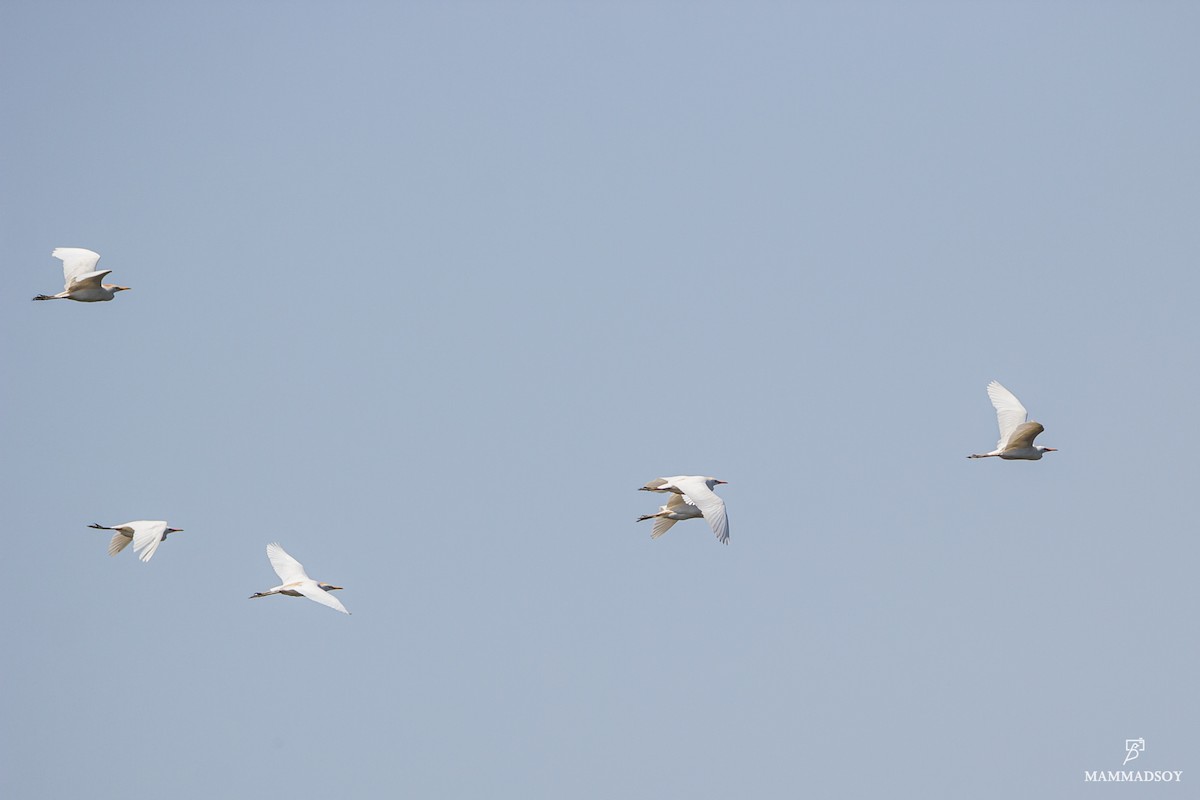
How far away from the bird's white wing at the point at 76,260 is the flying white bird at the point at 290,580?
8792mm

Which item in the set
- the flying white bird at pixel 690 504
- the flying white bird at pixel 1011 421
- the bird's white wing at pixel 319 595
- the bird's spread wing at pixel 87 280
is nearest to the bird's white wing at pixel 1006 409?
the flying white bird at pixel 1011 421

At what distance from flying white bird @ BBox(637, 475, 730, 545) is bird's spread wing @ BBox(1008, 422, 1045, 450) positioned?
7.84 meters

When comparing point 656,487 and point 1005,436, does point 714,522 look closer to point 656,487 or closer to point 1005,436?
point 656,487

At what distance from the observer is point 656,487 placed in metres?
46.5

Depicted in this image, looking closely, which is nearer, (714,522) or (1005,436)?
(714,522)

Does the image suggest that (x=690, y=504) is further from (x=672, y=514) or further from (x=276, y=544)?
(x=276, y=544)

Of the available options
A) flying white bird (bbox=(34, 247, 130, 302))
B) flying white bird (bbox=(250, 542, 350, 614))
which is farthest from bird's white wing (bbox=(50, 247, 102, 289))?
flying white bird (bbox=(250, 542, 350, 614))

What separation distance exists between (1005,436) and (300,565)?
1900 centimetres

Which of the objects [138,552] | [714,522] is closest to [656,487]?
[714,522]

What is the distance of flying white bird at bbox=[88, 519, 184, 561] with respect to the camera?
4438cm

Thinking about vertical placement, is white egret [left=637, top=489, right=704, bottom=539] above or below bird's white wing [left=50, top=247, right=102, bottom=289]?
below

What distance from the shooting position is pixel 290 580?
4734 centimetres

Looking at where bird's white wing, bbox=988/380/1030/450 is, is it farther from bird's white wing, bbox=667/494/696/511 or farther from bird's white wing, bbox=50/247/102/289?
bird's white wing, bbox=50/247/102/289

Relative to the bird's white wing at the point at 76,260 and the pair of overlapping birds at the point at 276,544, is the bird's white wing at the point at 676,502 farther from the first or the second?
the bird's white wing at the point at 76,260
